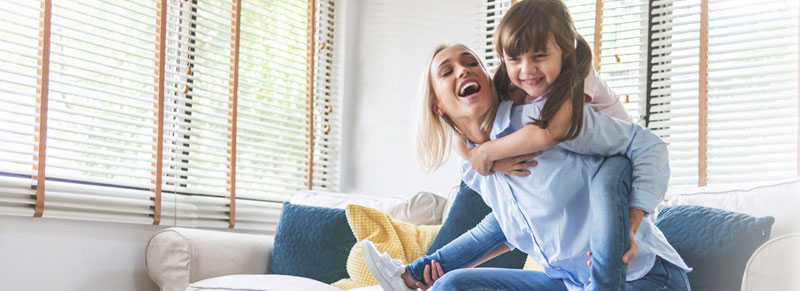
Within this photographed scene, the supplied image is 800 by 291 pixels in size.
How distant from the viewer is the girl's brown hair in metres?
1.19

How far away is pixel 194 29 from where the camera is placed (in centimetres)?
307

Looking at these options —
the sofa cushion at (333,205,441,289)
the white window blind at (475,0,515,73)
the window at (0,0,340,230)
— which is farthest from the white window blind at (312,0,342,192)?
the sofa cushion at (333,205,441,289)

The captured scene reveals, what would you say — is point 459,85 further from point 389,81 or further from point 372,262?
point 389,81

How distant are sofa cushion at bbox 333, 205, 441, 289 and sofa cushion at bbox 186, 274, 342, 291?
189 mm

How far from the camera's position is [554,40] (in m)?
1.23

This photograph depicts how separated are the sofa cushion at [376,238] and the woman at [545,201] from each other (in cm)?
86

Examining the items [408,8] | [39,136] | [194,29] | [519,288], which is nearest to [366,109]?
[408,8]

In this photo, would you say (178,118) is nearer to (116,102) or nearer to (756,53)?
(116,102)

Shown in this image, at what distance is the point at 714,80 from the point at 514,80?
6.40 ft

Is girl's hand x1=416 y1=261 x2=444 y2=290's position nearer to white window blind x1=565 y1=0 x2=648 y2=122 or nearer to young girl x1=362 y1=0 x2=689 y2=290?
young girl x1=362 y1=0 x2=689 y2=290

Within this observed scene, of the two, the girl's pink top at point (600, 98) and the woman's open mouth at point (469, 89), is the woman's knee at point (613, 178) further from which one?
the woman's open mouth at point (469, 89)

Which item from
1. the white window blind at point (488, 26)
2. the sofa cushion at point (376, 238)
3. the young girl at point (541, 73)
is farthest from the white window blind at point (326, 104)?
the young girl at point (541, 73)

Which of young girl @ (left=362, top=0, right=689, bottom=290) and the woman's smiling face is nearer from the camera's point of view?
young girl @ (left=362, top=0, right=689, bottom=290)

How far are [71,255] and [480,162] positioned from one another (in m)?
1.83
